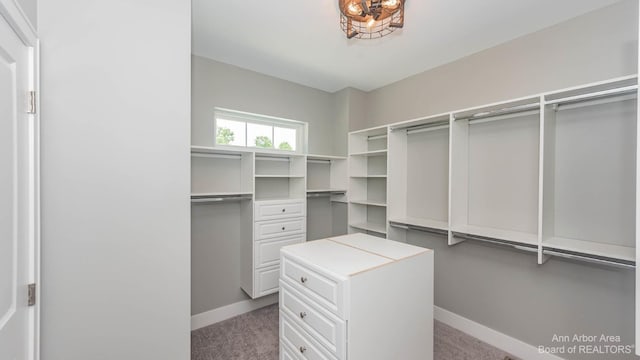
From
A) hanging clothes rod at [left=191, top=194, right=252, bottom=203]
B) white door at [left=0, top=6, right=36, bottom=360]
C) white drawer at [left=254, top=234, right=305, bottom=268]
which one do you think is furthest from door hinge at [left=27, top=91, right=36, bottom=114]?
white drawer at [left=254, top=234, right=305, bottom=268]

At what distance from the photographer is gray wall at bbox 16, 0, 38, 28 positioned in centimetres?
101

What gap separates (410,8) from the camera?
5.77ft

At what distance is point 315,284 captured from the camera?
4.92 feet

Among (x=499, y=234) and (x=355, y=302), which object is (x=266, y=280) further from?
(x=499, y=234)

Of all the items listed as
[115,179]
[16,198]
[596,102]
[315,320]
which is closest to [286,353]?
[315,320]

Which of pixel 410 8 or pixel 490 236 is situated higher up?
pixel 410 8

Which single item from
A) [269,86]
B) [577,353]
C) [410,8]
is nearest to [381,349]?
[577,353]

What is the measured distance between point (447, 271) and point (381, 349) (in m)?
1.50

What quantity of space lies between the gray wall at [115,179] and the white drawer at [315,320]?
615 mm

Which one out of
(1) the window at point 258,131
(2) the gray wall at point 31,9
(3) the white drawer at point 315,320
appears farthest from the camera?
(1) the window at point 258,131

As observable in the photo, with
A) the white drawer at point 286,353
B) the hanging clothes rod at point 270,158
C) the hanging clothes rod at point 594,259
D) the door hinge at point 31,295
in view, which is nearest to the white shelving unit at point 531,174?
the hanging clothes rod at point 594,259

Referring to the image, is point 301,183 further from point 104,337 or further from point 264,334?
point 104,337

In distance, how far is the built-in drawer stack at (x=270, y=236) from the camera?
2.54 metres

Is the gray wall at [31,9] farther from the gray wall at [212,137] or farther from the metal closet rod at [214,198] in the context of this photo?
the metal closet rod at [214,198]
